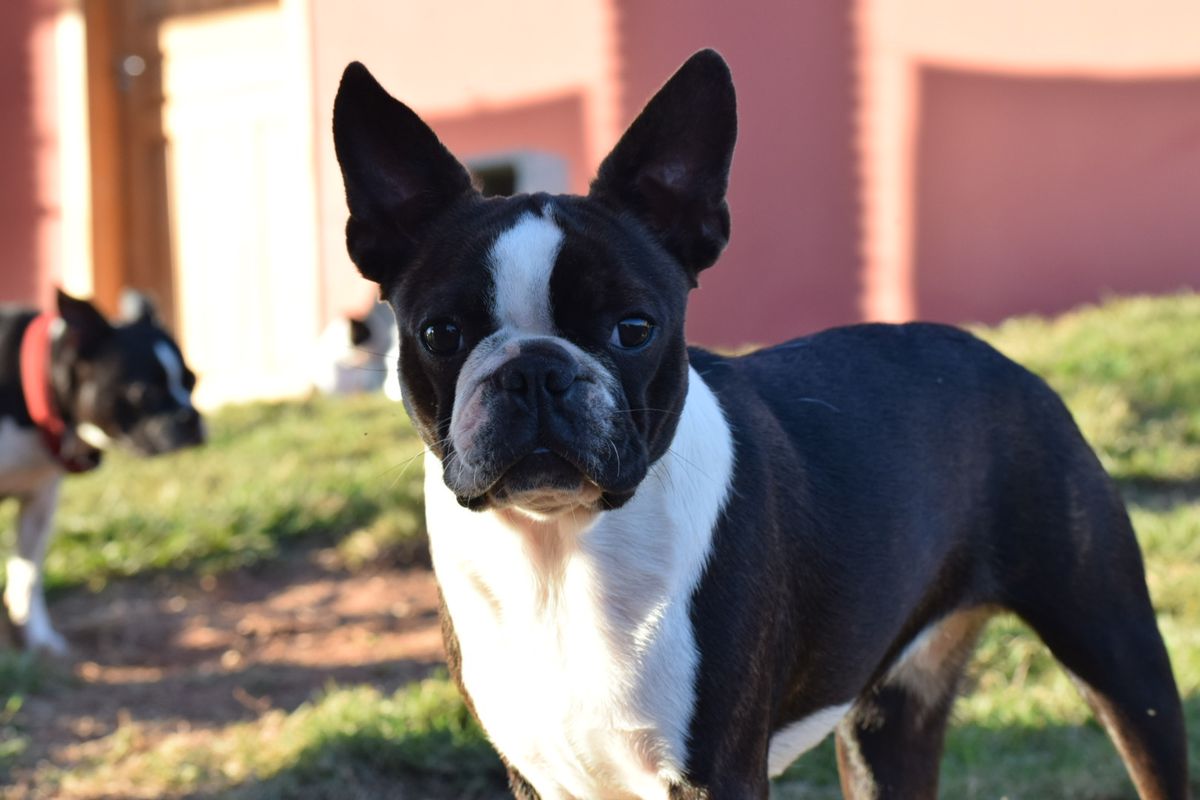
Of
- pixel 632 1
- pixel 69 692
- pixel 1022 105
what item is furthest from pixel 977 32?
pixel 69 692

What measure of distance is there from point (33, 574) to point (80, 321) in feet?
3.27

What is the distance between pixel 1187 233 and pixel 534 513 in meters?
6.87

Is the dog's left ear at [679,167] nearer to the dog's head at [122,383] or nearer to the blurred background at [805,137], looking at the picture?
the dog's head at [122,383]

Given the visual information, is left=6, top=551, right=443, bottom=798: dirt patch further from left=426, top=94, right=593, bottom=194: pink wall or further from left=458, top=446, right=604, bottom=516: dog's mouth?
left=426, top=94, right=593, bottom=194: pink wall

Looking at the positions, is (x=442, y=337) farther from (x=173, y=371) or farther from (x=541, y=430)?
(x=173, y=371)

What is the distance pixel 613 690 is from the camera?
7.68 feet

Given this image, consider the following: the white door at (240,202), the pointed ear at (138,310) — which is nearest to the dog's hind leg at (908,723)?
the pointed ear at (138,310)

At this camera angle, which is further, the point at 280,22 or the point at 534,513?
the point at 280,22

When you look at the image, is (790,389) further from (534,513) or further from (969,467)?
(534,513)

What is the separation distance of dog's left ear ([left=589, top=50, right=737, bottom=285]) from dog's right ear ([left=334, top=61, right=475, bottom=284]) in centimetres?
28

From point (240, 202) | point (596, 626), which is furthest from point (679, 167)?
point (240, 202)

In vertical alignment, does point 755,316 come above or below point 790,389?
below

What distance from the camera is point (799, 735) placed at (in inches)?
107

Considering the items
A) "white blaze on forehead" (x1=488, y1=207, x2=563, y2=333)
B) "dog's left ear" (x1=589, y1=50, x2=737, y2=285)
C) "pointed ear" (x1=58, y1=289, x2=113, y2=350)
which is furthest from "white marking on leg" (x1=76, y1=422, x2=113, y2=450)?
"white blaze on forehead" (x1=488, y1=207, x2=563, y2=333)
